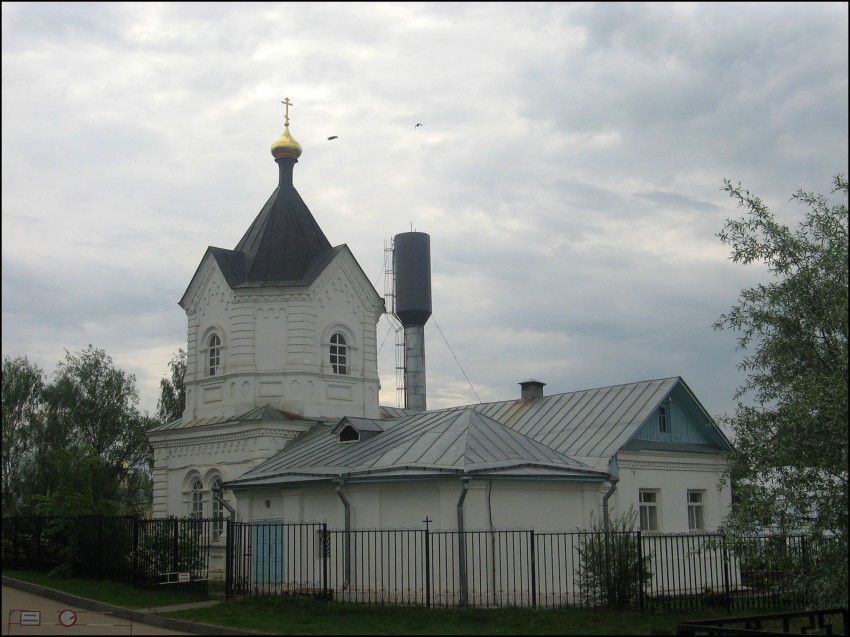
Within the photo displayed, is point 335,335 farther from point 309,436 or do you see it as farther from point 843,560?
point 843,560

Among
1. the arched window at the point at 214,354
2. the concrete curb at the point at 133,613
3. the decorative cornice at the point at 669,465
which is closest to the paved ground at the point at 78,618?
the concrete curb at the point at 133,613

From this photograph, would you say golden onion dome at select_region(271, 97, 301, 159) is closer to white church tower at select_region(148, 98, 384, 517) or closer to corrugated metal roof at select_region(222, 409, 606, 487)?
white church tower at select_region(148, 98, 384, 517)

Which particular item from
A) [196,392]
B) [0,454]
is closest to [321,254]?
[196,392]

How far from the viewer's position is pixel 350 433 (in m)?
22.6

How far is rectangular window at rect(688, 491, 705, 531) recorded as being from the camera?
23.8 m

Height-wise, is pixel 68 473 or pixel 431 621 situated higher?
pixel 68 473

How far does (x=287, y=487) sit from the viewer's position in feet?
69.1

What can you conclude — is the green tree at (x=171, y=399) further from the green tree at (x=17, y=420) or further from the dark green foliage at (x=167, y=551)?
the dark green foliage at (x=167, y=551)

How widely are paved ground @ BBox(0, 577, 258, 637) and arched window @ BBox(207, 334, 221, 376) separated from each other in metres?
8.62

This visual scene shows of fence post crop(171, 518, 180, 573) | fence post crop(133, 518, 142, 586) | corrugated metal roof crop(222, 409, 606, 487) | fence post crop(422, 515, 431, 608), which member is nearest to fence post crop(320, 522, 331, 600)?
corrugated metal roof crop(222, 409, 606, 487)

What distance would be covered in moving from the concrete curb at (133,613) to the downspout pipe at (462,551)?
4.44 metres

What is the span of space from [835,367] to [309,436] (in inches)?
574

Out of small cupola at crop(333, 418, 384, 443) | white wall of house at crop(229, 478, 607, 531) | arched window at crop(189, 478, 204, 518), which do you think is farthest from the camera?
arched window at crop(189, 478, 204, 518)

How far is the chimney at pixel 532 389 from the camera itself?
2731 centimetres
